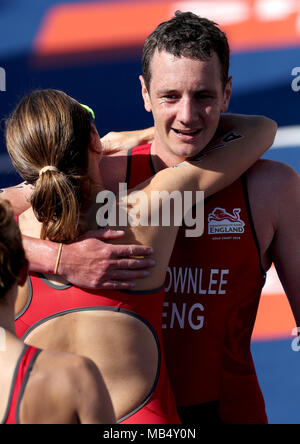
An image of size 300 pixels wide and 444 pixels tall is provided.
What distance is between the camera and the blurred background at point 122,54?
18.2 feet

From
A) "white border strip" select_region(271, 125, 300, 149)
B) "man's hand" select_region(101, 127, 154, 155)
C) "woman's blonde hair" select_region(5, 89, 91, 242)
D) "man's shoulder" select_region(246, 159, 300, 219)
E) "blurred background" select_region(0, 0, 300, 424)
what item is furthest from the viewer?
"blurred background" select_region(0, 0, 300, 424)

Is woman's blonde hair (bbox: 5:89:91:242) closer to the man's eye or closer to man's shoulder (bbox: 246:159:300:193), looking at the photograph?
the man's eye

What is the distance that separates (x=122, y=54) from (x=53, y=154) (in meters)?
4.35

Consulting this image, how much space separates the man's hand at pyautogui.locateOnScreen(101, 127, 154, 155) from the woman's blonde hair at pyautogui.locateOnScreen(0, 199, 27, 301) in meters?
1.24

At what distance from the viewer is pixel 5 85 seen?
6.04 m

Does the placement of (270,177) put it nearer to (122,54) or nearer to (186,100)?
(186,100)

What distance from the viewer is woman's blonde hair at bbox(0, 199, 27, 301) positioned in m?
1.54

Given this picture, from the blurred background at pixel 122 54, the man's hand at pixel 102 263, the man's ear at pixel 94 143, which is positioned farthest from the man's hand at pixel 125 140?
the blurred background at pixel 122 54

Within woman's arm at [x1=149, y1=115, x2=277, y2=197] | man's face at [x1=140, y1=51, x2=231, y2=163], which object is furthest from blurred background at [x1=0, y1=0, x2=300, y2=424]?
man's face at [x1=140, y1=51, x2=231, y2=163]

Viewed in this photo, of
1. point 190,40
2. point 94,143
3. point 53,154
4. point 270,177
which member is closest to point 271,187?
point 270,177

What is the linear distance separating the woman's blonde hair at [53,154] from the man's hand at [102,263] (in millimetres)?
52

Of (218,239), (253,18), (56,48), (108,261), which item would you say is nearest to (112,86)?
(56,48)

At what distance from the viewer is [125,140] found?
113 inches

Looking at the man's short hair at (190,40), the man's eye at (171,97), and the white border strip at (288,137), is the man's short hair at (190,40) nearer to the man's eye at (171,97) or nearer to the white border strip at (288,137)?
the man's eye at (171,97)
